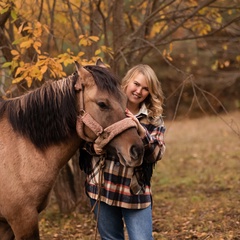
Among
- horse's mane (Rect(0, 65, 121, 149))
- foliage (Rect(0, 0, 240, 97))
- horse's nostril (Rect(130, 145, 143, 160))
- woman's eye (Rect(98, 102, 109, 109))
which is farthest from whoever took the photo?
foliage (Rect(0, 0, 240, 97))

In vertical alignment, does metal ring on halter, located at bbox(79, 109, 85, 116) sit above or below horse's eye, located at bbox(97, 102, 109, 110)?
below

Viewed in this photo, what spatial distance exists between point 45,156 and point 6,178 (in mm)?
295

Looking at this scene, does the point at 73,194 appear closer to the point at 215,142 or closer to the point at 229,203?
the point at 229,203

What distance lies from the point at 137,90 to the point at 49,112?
0.63 metres

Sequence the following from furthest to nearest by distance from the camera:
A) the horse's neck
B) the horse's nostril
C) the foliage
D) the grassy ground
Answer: the grassy ground, the foliage, the horse's neck, the horse's nostril

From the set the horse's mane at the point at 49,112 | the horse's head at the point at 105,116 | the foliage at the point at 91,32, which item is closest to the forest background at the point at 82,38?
the foliage at the point at 91,32

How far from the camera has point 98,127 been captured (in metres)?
2.95

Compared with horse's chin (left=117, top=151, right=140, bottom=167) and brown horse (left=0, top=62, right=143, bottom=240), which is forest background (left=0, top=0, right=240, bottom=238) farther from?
horse's chin (left=117, top=151, right=140, bottom=167)

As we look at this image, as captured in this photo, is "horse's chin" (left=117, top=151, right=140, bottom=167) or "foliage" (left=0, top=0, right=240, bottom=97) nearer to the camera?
"horse's chin" (left=117, top=151, right=140, bottom=167)

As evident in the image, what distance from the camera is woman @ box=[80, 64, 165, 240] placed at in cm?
312

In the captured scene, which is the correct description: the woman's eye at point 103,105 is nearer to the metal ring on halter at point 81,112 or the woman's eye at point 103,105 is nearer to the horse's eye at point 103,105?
the horse's eye at point 103,105

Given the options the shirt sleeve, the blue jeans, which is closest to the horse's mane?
the shirt sleeve

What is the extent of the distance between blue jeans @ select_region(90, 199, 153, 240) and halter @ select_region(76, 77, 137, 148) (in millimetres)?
531

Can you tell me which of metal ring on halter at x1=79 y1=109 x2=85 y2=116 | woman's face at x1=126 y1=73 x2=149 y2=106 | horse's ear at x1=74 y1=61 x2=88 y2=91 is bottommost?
metal ring on halter at x1=79 y1=109 x2=85 y2=116
